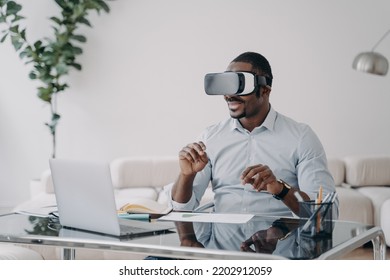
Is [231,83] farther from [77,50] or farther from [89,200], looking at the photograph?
[77,50]

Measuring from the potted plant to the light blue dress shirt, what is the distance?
253 cm

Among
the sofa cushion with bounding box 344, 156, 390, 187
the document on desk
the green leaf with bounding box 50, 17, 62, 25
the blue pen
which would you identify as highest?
the green leaf with bounding box 50, 17, 62, 25

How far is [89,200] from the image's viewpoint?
159 cm

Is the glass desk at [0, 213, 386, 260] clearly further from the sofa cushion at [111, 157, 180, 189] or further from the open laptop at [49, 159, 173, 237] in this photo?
the sofa cushion at [111, 157, 180, 189]

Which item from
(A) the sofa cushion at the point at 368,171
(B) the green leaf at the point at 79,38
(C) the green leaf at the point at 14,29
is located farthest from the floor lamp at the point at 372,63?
(C) the green leaf at the point at 14,29

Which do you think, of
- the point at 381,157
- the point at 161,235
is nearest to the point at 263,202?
the point at 161,235

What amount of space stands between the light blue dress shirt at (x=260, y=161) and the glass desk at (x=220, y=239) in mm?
394

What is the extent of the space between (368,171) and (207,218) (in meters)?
2.52

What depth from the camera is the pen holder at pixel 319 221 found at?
1528mm

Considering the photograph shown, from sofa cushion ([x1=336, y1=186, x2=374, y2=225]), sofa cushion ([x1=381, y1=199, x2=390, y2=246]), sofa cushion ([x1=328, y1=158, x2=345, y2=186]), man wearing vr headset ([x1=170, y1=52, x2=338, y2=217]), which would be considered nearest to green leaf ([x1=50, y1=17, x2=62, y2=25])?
sofa cushion ([x1=328, y1=158, x2=345, y2=186])

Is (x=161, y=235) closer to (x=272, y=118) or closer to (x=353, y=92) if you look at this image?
(x=272, y=118)

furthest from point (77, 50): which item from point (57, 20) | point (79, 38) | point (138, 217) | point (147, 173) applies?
point (138, 217)

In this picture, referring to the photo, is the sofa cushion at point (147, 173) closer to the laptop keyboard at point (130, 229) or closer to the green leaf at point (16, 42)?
the green leaf at point (16, 42)

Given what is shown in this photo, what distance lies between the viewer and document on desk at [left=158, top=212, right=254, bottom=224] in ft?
5.69
